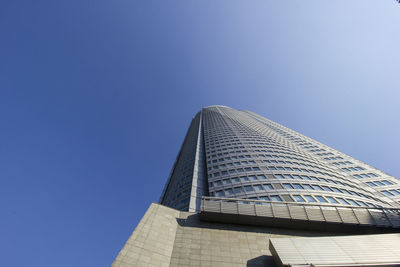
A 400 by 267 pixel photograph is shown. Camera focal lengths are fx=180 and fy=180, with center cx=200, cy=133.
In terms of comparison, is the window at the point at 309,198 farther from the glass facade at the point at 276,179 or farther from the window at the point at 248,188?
the window at the point at 248,188

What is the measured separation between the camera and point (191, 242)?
12.9 m

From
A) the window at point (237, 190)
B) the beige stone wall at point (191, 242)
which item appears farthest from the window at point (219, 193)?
the beige stone wall at point (191, 242)

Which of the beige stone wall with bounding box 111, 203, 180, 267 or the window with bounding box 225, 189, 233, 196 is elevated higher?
the beige stone wall with bounding box 111, 203, 180, 267

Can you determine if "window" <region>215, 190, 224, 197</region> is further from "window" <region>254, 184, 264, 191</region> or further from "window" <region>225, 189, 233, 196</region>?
"window" <region>254, 184, 264, 191</region>

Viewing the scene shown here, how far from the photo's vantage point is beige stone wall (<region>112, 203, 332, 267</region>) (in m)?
11.1

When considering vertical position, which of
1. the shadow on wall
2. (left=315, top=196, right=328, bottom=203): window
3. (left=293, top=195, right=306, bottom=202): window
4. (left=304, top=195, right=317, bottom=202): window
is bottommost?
(left=315, top=196, right=328, bottom=203): window

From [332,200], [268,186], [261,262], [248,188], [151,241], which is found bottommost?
[332,200]

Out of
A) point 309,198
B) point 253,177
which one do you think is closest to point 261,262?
point 309,198

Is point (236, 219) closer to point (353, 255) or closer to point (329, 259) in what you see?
point (329, 259)

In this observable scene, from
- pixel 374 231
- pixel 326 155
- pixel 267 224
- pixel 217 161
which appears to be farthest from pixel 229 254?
pixel 326 155

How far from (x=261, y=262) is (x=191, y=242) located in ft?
15.6

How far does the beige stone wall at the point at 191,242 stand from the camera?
11078mm

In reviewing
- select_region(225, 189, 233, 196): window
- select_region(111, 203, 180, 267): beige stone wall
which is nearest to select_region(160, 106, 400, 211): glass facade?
select_region(225, 189, 233, 196): window

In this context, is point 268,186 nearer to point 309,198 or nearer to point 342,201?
point 309,198
